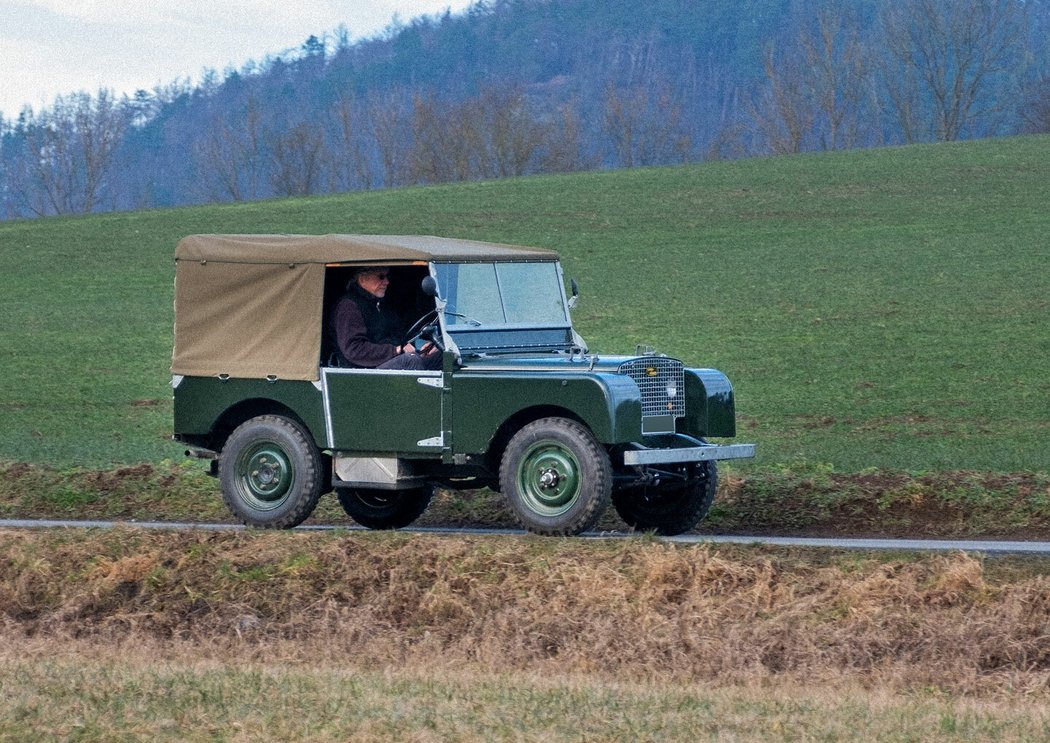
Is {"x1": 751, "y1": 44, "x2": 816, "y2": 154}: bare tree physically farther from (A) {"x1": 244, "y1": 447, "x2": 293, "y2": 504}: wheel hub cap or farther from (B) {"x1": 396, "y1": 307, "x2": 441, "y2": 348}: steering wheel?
(A) {"x1": 244, "y1": 447, "x2": 293, "y2": 504}: wheel hub cap

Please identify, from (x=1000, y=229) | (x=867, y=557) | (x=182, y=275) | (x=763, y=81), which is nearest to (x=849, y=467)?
(x=867, y=557)

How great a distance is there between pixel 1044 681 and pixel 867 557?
2234 millimetres

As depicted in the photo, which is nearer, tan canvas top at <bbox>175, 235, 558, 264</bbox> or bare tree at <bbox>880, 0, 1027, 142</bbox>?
tan canvas top at <bbox>175, 235, 558, 264</bbox>

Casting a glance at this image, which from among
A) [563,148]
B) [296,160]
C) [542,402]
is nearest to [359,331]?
[542,402]

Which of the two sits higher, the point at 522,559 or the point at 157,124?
the point at 157,124

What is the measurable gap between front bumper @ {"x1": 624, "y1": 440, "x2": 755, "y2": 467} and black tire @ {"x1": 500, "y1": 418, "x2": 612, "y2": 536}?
8.2 inches

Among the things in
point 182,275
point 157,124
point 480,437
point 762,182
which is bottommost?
point 480,437

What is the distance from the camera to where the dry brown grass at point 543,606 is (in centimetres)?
938

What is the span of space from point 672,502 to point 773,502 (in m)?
1.54

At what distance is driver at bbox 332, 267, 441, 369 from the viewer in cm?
1227

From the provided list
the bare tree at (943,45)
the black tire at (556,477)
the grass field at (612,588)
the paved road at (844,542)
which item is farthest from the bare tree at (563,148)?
the black tire at (556,477)

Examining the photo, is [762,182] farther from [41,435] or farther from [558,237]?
[41,435]

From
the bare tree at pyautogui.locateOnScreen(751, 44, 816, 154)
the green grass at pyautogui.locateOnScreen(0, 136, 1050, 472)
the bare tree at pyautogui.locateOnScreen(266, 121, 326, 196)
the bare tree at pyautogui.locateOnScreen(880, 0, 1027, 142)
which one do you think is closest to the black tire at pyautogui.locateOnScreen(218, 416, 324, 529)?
the green grass at pyautogui.locateOnScreen(0, 136, 1050, 472)

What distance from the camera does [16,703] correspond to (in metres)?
7.75
